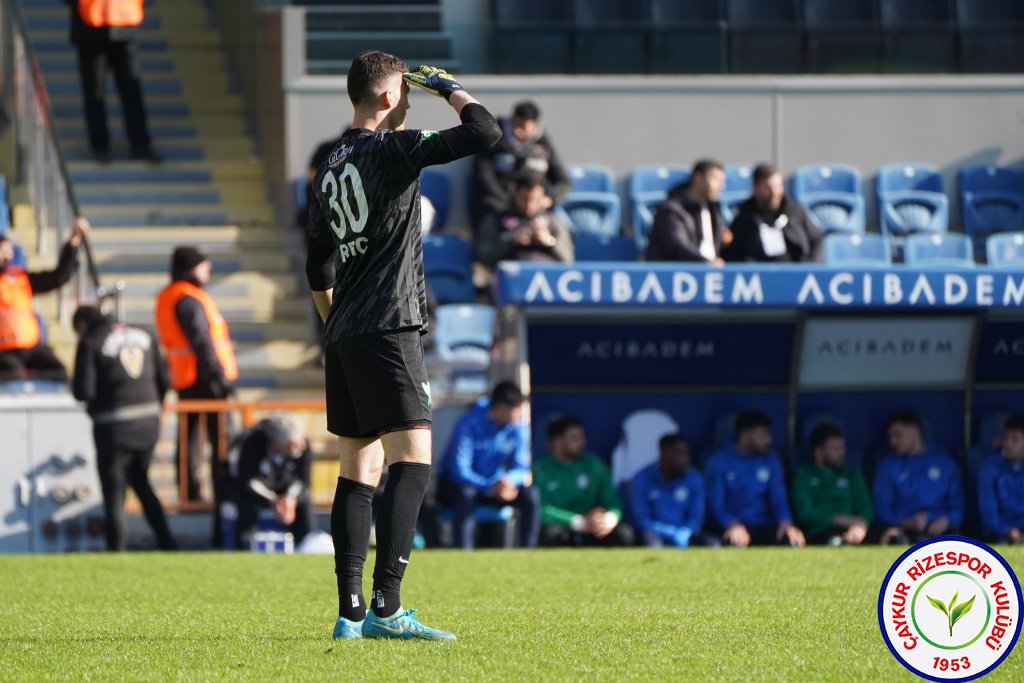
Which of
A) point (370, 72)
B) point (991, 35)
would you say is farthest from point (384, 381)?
point (991, 35)

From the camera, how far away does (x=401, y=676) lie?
453 cm

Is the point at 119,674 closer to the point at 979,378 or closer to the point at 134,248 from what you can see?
the point at 979,378

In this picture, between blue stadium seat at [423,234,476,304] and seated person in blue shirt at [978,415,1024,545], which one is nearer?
seated person in blue shirt at [978,415,1024,545]

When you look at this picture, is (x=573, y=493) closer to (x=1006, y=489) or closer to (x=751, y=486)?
(x=751, y=486)

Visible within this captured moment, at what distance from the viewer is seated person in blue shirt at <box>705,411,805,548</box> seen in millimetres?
11047

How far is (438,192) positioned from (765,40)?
3.11 metres

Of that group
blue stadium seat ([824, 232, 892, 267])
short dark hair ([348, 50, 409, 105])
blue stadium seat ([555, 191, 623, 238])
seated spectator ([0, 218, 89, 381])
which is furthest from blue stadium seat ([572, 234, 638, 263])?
short dark hair ([348, 50, 409, 105])

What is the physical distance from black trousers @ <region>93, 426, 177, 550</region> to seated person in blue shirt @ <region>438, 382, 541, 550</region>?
1690 millimetres

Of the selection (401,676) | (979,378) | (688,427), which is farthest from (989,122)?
(401,676)

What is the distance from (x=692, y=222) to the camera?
11.5 m

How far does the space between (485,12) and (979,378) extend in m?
4.89

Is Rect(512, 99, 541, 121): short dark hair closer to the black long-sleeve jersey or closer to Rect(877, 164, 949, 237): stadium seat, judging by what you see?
Rect(877, 164, 949, 237): stadium seat

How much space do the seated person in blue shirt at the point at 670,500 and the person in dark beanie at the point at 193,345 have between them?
8.75 feet

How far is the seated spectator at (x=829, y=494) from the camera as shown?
11086mm
